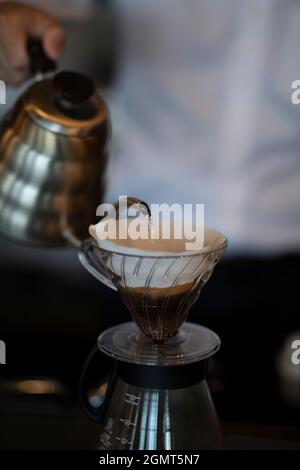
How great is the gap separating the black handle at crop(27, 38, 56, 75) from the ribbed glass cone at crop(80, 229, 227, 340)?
35 cm

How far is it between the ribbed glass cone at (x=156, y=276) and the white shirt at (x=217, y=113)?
79cm

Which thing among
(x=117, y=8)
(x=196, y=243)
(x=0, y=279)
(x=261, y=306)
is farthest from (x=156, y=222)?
(x=0, y=279)

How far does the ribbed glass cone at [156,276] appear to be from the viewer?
1.82 ft

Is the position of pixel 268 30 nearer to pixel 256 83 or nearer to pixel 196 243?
pixel 256 83

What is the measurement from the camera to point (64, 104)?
761mm

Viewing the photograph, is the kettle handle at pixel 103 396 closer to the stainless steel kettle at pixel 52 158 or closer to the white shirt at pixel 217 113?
the stainless steel kettle at pixel 52 158

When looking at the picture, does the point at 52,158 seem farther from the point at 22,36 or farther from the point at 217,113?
the point at 217,113

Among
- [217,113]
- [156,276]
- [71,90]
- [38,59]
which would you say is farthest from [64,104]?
[217,113]

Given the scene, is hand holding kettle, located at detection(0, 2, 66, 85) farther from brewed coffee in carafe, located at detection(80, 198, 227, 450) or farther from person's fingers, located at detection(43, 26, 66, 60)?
brewed coffee in carafe, located at detection(80, 198, 227, 450)

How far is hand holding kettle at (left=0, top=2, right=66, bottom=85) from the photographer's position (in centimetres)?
88

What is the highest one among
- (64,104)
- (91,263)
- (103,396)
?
(64,104)

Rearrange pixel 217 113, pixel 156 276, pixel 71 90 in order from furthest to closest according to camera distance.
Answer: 1. pixel 217 113
2. pixel 71 90
3. pixel 156 276

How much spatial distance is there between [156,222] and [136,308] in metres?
Result: 0.08

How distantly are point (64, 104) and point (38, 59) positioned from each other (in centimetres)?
15
